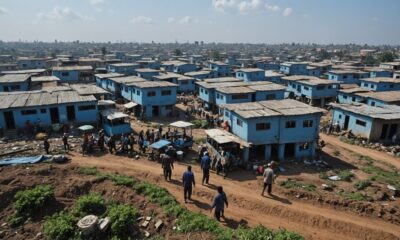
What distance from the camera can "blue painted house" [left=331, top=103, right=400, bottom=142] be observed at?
2886 cm

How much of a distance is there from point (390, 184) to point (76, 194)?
63.3 feet

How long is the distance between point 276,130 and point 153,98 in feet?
61.3

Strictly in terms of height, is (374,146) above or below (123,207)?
below

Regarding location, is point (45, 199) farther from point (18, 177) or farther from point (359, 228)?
point (359, 228)

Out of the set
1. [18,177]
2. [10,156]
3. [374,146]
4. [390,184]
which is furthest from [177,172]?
[374,146]

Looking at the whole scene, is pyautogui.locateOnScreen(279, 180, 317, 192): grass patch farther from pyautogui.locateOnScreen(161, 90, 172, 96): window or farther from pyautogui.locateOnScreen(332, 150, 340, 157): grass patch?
pyautogui.locateOnScreen(161, 90, 172, 96): window

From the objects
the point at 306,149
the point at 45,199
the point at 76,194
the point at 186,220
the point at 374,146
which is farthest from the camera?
the point at 374,146

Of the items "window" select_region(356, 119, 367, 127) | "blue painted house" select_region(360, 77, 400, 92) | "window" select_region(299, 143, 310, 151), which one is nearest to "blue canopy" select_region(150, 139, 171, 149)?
"window" select_region(299, 143, 310, 151)

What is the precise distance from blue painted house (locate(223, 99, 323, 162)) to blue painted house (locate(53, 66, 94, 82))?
142 feet

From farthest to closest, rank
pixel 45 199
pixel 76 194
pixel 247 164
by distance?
1. pixel 247 164
2. pixel 76 194
3. pixel 45 199

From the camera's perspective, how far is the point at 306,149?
80.5 feet

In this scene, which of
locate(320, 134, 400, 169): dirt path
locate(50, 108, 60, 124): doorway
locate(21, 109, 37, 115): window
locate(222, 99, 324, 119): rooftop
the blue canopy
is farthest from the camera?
locate(50, 108, 60, 124): doorway

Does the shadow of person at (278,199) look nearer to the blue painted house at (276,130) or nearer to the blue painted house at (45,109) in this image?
the blue painted house at (276,130)

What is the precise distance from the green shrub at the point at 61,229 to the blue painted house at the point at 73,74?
49278 millimetres
